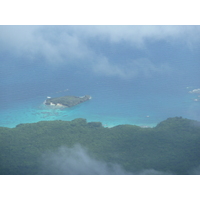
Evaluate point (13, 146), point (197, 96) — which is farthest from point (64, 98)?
point (197, 96)

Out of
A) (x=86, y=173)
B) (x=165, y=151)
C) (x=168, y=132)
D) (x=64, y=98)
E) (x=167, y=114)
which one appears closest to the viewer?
(x=86, y=173)

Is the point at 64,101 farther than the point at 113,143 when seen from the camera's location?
Yes

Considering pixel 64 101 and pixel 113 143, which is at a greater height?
pixel 64 101

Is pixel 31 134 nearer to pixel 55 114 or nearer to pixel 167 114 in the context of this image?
pixel 55 114

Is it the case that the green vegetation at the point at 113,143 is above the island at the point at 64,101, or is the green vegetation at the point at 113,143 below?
below

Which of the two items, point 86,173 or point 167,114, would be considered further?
point 167,114

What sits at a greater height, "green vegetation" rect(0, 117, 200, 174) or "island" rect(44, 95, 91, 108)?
"island" rect(44, 95, 91, 108)

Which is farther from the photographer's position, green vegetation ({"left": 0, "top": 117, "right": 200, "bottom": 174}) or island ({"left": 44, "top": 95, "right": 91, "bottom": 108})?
island ({"left": 44, "top": 95, "right": 91, "bottom": 108})

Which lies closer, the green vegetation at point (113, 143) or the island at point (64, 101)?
the green vegetation at point (113, 143)
